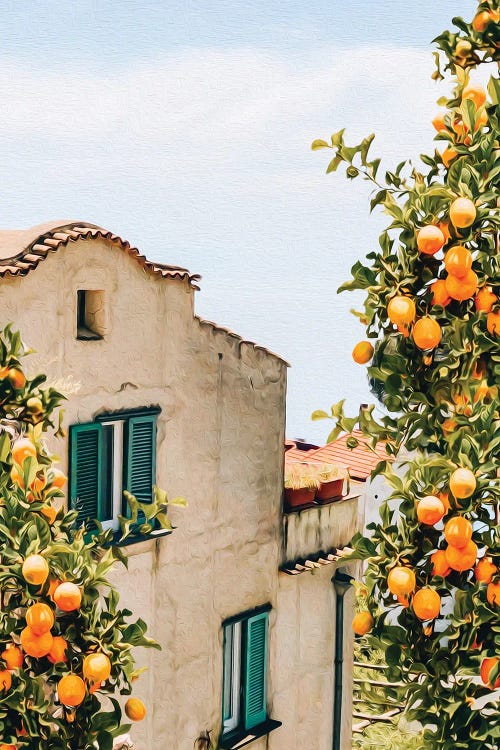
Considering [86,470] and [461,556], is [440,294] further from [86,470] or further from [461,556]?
[86,470]

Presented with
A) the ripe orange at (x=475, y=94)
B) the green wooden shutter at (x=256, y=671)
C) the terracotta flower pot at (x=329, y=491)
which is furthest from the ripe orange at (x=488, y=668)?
the terracotta flower pot at (x=329, y=491)

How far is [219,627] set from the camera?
11969 millimetres

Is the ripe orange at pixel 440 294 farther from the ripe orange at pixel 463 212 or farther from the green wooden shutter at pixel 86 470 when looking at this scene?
the green wooden shutter at pixel 86 470

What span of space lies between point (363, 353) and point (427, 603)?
154cm

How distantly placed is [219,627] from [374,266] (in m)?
6.61

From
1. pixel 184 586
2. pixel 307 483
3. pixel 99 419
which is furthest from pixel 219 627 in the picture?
pixel 99 419

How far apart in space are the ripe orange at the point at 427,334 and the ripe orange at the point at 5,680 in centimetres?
311

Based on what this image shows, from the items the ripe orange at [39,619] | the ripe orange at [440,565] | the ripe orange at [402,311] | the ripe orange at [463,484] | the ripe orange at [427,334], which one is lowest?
the ripe orange at [39,619]

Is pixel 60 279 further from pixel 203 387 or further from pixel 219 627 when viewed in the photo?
pixel 219 627

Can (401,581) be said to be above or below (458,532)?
below

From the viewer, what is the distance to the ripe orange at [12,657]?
6.38m

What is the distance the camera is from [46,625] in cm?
618

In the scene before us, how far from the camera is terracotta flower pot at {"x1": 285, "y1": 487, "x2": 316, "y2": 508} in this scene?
13039 mm

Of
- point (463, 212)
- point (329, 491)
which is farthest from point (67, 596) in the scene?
point (329, 491)
